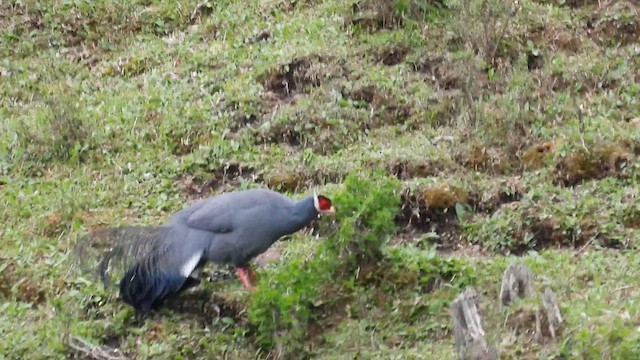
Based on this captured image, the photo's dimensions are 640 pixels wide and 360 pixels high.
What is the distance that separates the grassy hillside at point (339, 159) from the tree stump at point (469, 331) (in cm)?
22

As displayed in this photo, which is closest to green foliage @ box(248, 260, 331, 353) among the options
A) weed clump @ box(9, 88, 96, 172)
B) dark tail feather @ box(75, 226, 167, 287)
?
dark tail feather @ box(75, 226, 167, 287)

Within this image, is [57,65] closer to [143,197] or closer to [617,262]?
[143,197]

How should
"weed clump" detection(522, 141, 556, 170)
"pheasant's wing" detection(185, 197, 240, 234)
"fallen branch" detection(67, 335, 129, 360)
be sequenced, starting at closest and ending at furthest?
"fallen branch" detection(67, 335, 129, 360) → "pheasant's wing" detection(185, 197, 240, 234) → "weed clump" detection(522, 141, 556, 170)

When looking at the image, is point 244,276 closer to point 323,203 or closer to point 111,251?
point 323,203

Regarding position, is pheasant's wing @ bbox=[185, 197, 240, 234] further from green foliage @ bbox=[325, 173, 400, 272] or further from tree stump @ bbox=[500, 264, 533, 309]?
tree stump @ bbox=[500, 264, 533, 309]

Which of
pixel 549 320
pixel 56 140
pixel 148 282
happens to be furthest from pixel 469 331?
pixel 56 140

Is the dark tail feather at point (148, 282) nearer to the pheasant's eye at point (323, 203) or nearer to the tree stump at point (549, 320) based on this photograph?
the pheasant's eye at point (323, 203)

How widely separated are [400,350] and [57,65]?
5415 mm

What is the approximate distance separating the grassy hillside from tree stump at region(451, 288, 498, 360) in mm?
217

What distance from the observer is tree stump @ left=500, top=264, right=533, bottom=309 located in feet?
17.0

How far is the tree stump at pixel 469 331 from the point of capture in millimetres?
4491

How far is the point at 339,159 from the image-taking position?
7500 mm

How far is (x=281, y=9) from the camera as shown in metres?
9.62

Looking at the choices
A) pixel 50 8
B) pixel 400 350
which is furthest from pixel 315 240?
pixel 50 8
